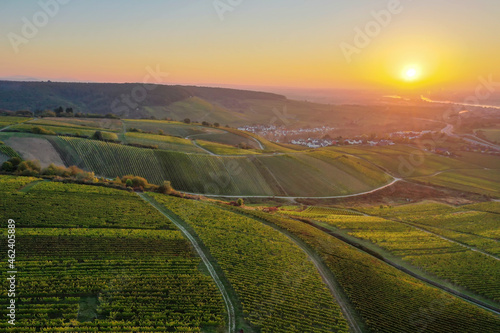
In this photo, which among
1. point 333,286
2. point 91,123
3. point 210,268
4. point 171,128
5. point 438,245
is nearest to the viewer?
point 210,268

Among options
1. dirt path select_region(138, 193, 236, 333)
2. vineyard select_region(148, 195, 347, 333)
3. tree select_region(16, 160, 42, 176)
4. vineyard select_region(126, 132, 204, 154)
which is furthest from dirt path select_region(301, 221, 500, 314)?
vineyard select_region(126, 132, 204, 154)

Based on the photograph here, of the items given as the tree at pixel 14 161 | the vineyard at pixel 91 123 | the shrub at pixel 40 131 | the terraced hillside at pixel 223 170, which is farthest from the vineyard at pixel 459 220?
the vineyard at pixel 91 123

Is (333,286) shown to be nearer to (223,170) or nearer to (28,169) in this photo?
(223,170)

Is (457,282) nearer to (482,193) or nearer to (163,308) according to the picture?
(163,308)

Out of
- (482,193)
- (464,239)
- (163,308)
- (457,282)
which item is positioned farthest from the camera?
(482,193)

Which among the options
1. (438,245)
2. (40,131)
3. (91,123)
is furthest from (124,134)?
(438,245)

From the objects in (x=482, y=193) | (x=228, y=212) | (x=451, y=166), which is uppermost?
(x=451, y=166)

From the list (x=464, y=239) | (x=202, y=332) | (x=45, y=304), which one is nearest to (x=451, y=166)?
(x=464, y=239)
